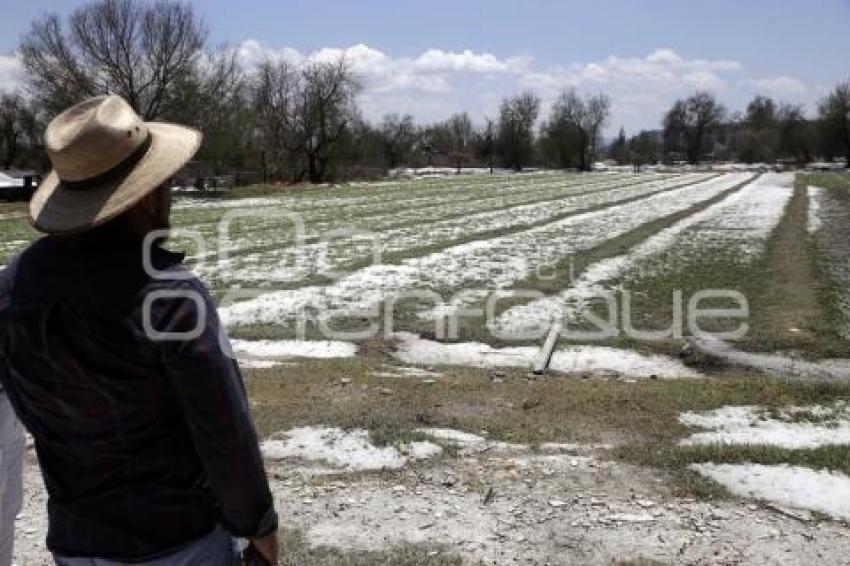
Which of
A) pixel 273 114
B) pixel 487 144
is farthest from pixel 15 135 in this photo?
pixel 487 144

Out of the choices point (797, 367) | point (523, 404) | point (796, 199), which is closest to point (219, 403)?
point (523, 404)

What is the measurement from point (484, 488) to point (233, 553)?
3.17 meters

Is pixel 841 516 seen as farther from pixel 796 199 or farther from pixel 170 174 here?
pixel 796 199

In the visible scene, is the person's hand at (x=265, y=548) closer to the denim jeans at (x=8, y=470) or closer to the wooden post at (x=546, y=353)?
the denim jeans at (x=8, y=470)

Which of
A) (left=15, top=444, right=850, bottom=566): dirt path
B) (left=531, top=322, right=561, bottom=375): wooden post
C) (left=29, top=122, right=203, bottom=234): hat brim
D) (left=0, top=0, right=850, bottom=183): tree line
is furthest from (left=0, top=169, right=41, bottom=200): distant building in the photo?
(left=29, top=122, right=203, bottom=234): hat brim

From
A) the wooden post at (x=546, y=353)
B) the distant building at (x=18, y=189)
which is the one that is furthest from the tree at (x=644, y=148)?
the wooden post at (x=546, y=353)

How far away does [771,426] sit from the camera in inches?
257

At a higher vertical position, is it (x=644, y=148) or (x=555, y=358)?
(x=644, y=148)

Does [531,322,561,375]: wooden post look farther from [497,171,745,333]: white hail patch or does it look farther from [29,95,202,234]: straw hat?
[29,95,202,234]: straw hat

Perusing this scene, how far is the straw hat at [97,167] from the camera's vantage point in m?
1.92

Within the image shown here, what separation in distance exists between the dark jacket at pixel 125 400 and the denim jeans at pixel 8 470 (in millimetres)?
1018

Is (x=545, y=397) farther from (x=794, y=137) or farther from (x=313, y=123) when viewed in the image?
(x=794, y=137)

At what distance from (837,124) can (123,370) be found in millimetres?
100446

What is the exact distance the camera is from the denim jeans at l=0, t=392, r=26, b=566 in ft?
9.70
